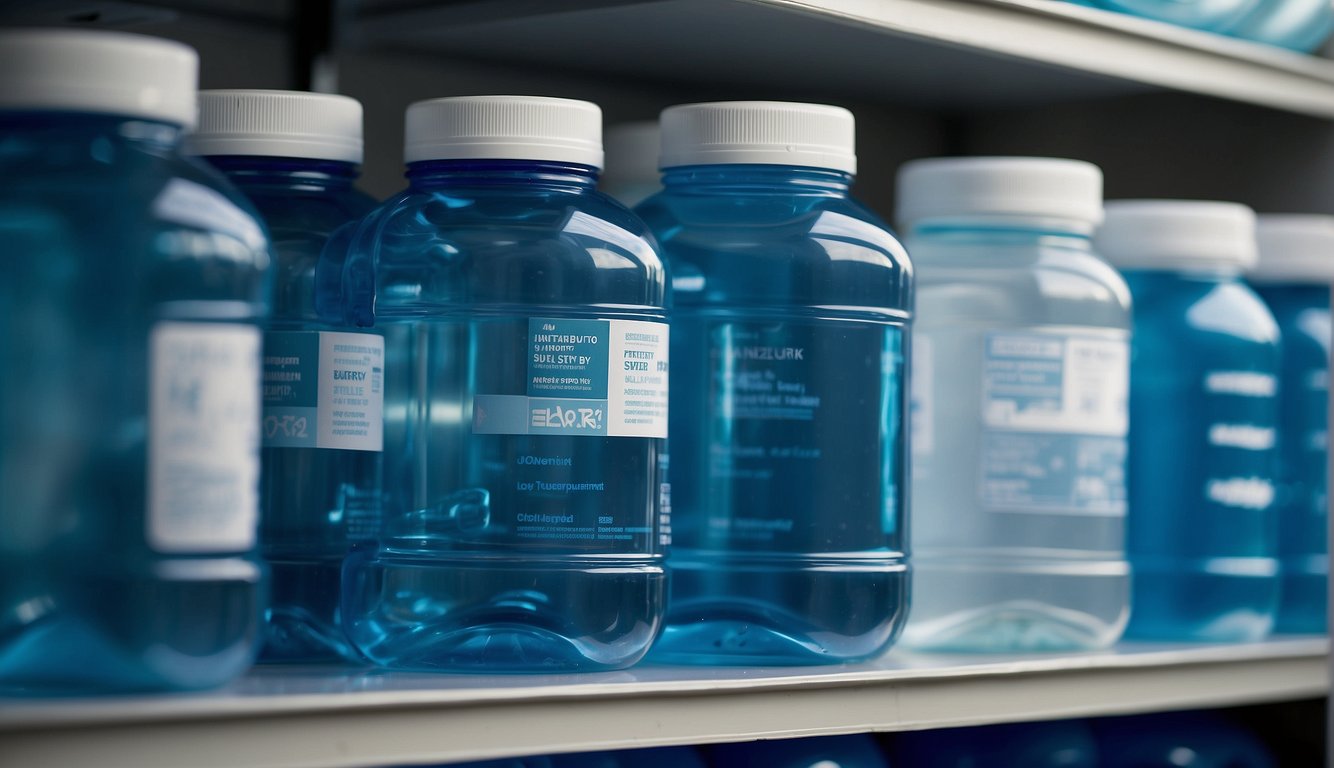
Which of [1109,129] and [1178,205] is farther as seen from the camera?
[1109,129]

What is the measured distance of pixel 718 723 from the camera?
114 cm

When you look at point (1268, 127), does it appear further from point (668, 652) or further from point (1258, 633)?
point (668, 652)

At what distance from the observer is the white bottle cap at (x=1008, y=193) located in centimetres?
148

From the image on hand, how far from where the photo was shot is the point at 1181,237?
1.60 metres

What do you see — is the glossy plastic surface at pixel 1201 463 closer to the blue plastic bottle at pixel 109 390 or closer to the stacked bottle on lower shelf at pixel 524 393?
the stacked bottle on lower shelf at pixel 524 393

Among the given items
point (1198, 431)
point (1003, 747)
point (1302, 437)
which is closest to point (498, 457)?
point (1003, 747)

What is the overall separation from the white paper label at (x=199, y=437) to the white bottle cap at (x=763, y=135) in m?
0.43

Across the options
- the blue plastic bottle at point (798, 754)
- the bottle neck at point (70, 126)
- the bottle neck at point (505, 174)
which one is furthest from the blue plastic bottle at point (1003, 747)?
the bottle neck at point (70, 126)

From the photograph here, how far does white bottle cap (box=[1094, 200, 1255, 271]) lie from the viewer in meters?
1.60

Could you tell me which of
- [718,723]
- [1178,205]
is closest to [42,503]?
[718,723]

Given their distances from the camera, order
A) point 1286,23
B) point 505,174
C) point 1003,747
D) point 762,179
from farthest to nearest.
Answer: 1. point 1286,23
2. point 1003,747
3. point 762,179
4. point 505,174

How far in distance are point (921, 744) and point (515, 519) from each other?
59 centimetres

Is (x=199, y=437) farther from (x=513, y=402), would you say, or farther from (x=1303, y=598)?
(x=1303, y=598)

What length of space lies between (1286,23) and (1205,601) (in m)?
0.56
